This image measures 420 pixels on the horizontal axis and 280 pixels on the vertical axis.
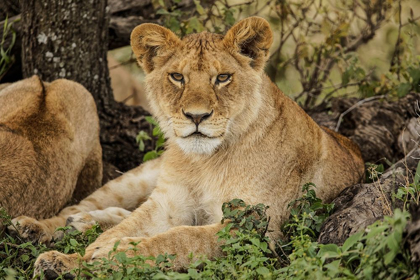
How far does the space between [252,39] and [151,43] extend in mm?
599

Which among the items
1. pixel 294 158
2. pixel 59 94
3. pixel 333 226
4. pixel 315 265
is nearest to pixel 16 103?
pixel 59 94

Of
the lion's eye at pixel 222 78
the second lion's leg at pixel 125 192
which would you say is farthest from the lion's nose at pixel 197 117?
the second lion's leg at pixel 125 192

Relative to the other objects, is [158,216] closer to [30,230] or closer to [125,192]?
[30,230]

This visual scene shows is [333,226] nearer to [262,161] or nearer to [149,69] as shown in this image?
[262,161]

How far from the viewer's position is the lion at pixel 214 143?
12.0 ft

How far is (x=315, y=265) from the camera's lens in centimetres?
279

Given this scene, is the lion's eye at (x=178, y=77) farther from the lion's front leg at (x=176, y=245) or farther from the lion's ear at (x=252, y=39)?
the lion's front leg at (x=176, y=245)

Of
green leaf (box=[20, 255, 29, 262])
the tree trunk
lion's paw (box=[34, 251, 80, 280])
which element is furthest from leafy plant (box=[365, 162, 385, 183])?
the tree trunk

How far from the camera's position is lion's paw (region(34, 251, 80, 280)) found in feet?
10.8

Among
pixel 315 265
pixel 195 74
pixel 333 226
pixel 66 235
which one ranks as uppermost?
pixel 195 74

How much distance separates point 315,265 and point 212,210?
1310 millimetres

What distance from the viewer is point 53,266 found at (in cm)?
329

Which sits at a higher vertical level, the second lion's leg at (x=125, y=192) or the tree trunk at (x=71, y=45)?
the tree trunk at (x=71, y=45)

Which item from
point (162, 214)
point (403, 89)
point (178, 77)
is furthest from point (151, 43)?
point (403, 89)
